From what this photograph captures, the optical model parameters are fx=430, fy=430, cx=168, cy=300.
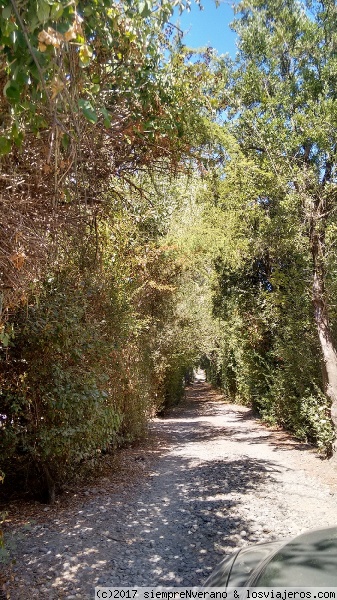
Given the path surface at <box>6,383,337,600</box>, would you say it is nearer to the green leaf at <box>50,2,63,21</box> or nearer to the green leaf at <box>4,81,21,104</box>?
the green leaf at <box>4,81,21,104</box>

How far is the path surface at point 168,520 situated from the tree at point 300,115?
194cm

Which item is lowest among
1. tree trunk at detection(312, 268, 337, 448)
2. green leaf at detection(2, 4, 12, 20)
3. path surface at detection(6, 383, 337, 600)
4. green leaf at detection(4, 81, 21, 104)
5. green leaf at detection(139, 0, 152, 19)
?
path surface at detection(6, 383, 337, 600)

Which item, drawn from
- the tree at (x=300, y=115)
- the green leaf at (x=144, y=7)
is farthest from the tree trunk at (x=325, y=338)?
the green leaf at (x=144, y=7)

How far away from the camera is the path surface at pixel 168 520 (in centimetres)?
403

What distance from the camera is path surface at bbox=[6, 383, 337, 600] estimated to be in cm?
403

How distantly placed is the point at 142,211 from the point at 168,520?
16.2ft

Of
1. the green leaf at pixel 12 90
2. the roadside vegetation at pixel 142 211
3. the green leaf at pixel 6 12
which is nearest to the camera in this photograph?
the green leaf at pixel 6 12

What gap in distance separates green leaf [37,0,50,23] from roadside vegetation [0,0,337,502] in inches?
0.4

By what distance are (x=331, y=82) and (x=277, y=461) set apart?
24.1ft

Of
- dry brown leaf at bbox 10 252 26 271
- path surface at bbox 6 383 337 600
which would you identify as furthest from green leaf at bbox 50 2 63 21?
path surface at bbox 6 383 337 600

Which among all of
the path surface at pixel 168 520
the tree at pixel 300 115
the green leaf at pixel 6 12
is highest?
the tree at pixel 300 115

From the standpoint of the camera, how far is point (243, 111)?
29.1 ft

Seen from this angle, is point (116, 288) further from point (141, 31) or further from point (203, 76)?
point (141, 31)

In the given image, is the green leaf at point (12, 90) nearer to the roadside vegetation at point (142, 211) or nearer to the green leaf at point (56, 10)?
the roadside vegetation at point (142, 211)
